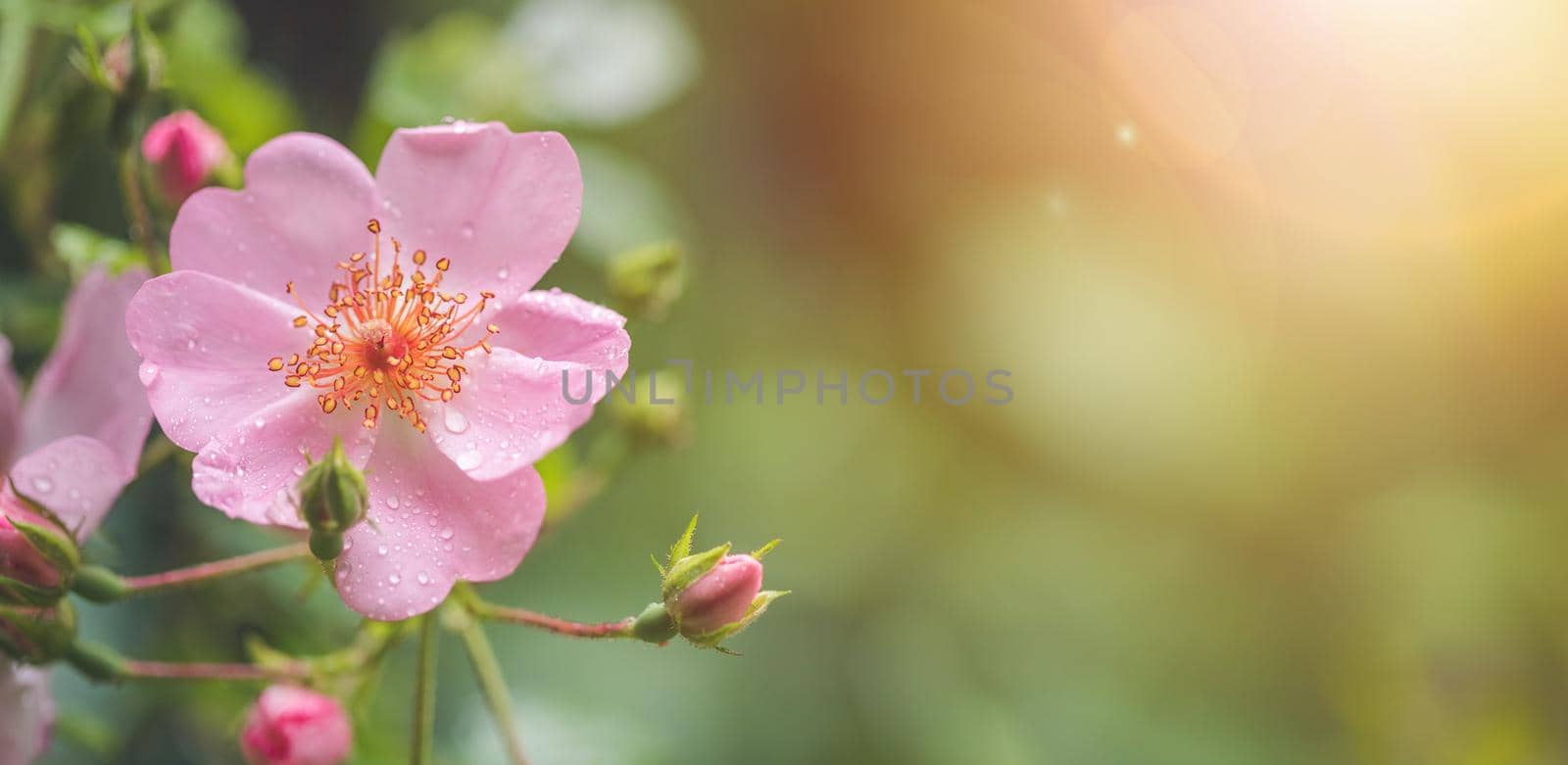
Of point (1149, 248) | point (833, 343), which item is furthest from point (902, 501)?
point (1149, 248)

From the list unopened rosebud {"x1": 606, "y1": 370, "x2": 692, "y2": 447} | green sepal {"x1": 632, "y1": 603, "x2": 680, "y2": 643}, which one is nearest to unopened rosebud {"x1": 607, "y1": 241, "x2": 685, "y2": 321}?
unopened rosebud {"x1": 606, "y1": 370, "x2": 692, "y2": 447}

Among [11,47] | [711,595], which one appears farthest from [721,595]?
[11,47]

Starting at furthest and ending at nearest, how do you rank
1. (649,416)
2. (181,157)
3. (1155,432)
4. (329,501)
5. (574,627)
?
(1155,432) < (649,416) < (181,157) < (574,627) < (329,501)

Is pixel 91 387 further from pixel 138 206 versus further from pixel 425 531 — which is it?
pixel 425 531

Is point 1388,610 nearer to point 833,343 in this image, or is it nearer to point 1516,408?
point 1516,408

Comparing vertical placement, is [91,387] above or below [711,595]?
below

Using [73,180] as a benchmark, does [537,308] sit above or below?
above

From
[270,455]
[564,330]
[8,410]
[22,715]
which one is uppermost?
[564,330]

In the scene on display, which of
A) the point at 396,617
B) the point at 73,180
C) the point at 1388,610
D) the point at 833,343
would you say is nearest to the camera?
the point at 396,617
